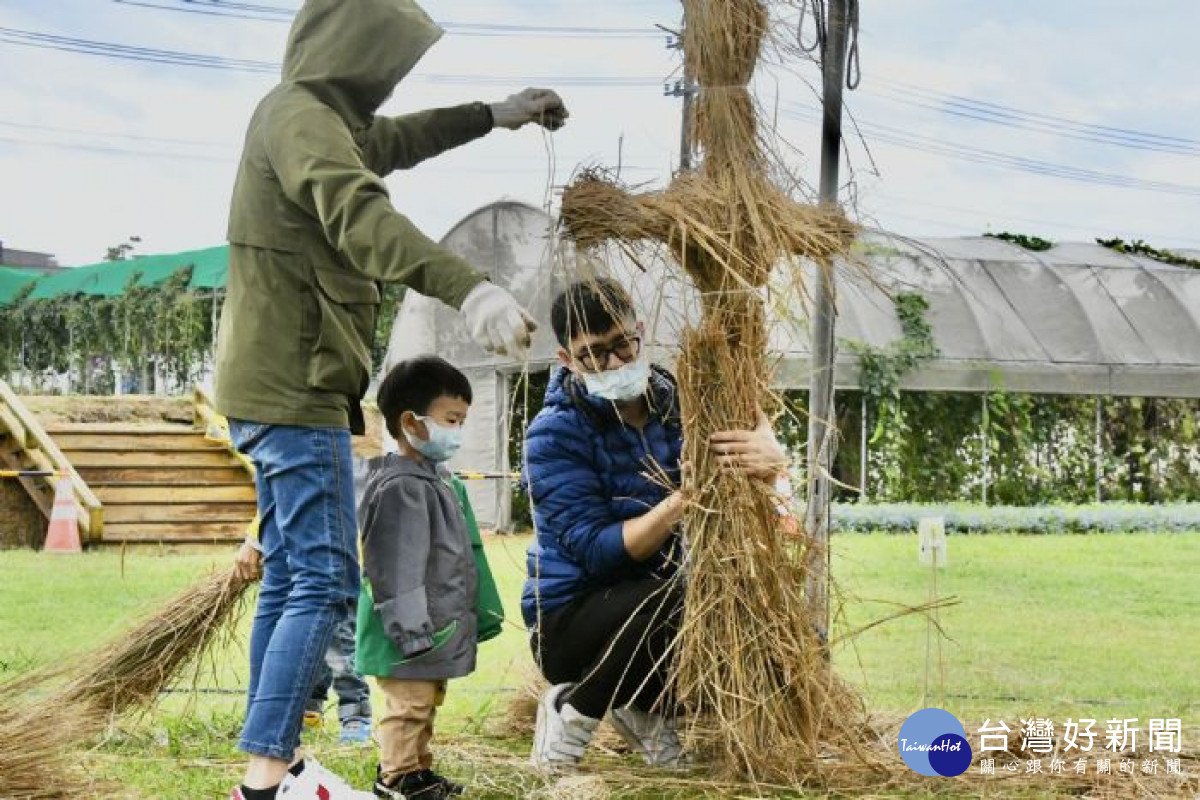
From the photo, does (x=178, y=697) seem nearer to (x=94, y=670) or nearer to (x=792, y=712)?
(x=94, y=670)

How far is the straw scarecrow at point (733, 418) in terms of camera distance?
2.64m

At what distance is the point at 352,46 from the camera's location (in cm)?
239

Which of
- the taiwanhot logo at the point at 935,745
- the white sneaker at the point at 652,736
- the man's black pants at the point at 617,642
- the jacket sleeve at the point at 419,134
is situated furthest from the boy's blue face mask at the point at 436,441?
the taiwanhot logo at the point at 935,745

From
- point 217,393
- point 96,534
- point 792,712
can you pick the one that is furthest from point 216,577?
point 96,534

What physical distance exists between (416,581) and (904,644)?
3.17 m

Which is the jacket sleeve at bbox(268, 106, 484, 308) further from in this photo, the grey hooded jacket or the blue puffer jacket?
the blue puffer jacket

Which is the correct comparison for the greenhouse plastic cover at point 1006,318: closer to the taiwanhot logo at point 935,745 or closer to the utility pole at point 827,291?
the utility pole at point 827,291

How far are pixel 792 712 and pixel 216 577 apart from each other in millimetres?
1478

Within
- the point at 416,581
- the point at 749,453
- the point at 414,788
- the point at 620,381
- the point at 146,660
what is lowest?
the point at 414,788

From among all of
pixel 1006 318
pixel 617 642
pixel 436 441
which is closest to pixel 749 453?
pixel 617 642

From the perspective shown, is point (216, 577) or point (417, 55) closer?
point (417, 55)

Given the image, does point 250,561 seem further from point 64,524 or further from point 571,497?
point 64,524

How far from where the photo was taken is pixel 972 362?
38.1ft

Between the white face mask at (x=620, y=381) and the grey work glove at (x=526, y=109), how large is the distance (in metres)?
0.58
